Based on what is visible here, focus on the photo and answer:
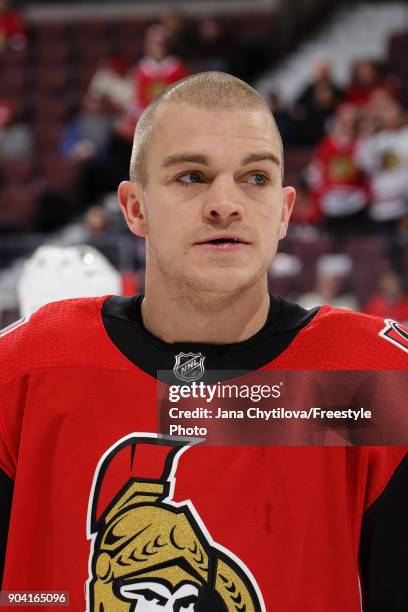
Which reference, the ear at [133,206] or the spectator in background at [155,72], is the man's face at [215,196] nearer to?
the ear at [133,206]

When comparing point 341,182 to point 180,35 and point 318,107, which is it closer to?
point 318,107

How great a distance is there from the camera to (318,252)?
6711mm

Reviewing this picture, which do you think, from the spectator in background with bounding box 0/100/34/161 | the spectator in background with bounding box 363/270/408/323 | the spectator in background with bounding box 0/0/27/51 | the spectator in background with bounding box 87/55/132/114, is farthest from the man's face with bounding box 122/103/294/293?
the spectator in background with bounding box 0/0/27/51

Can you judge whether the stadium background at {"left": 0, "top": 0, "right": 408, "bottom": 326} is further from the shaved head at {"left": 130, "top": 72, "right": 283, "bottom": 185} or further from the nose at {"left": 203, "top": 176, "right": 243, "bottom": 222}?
the nose at {"left": 203, "top": 176, "right": 243, "bottom": 222}

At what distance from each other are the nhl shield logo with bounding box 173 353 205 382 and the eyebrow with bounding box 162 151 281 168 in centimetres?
29

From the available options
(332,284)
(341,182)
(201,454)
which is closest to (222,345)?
(201,454)

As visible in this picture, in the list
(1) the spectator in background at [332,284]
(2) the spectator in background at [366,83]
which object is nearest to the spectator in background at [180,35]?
(2) the spectator in background at [366,83]

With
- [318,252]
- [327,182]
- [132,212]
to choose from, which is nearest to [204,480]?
[132,212]

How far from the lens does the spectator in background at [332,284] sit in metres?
6.45

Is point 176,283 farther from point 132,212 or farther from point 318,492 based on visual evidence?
point 318,492

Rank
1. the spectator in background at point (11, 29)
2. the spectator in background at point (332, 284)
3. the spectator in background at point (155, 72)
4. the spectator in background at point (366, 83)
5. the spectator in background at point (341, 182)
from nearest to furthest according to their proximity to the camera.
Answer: the spectator in background at point (332, 284)
the spectator in background at point (341, 182)
the spectator in background at point (366, 83)
the spectator in background at point (155, 72)
the spectator in background at point (11, 29)

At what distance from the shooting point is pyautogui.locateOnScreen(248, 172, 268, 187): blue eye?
1.64 meters

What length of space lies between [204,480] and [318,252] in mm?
5183

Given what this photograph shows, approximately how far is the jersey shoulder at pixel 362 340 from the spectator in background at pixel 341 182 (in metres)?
5.77
